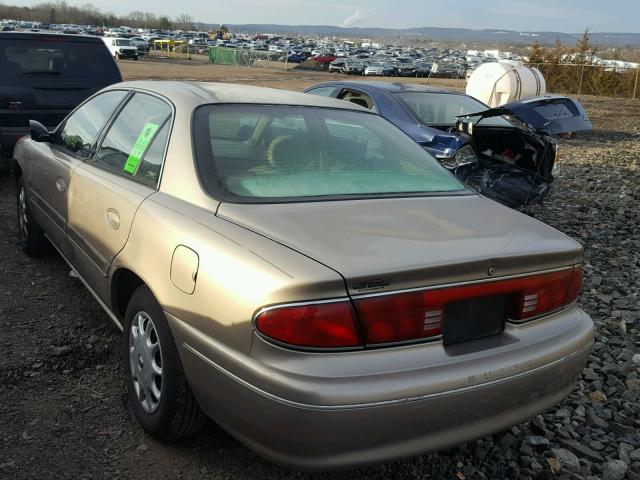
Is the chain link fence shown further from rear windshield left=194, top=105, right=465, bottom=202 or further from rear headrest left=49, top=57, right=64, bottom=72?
rear windshield left=194, top=105, right=465, bottom=202

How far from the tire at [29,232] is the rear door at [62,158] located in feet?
0.97

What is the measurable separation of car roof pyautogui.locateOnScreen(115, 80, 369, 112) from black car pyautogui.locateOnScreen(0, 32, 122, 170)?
4101 millimetres

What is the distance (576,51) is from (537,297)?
31990 mm

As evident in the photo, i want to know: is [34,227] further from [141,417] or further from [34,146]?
[141,417]

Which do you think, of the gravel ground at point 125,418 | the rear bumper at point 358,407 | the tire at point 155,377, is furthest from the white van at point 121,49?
the rear bumper at point 358,407

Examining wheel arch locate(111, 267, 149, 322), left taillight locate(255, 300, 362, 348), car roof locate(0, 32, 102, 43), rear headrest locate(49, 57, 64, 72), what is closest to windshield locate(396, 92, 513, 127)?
car roof locate(0, 32, 102, 43)

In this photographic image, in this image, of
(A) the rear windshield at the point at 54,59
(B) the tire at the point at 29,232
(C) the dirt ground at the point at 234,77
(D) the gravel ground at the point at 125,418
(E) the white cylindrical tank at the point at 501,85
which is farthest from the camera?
(C) the dirt ground at the point at 234,77

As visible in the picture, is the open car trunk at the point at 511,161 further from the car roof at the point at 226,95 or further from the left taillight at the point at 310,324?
the left taillight at the point at 310,324

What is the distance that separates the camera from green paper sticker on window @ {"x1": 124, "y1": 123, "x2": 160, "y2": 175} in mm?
3129

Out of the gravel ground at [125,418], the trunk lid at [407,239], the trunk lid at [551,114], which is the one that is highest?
the trunk lid at [551,114]

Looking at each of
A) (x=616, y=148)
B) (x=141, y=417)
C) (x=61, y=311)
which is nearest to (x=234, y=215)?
(x=141, y=417)

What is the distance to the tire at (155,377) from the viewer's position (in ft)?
8.24

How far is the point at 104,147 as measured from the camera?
3.61 metres

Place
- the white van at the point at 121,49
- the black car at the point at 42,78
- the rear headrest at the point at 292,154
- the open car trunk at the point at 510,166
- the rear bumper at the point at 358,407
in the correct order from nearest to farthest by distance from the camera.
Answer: the rear bumper at the point at 358,407 < the rear headrest at the point at 292,154 < the open car trunk at the point at 510,166 < the black car at the point at 42,78 < the white van at the point at 121,49
